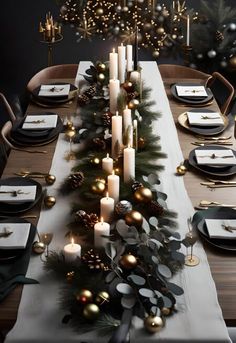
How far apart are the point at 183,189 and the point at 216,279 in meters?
0.57

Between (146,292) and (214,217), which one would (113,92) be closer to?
(214,217)

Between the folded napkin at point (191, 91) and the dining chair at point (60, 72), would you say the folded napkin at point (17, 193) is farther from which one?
the dining chair at point (60, 72)

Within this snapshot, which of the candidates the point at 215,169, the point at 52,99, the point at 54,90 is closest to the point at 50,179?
the point at 215,169

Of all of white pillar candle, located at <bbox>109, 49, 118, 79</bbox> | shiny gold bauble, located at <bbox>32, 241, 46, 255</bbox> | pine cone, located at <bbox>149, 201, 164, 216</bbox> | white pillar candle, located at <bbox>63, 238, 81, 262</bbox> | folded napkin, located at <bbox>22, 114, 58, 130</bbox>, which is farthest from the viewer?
white pillar candle, located at <bbox>109, 49, 118, 79</bbox>

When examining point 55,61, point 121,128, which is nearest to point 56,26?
point 55,61

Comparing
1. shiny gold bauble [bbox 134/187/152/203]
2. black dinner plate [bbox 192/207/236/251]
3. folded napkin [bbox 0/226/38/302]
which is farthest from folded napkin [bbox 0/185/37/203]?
black dinner plate [bbox 192/207/236/251]

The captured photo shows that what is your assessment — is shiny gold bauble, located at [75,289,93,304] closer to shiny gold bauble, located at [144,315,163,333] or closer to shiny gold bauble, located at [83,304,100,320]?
shiny gold bauble, located at [83,304,100,320]

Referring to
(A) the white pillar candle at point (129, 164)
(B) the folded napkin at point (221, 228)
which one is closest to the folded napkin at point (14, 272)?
(A) the white pillar candle at point (129, 164)

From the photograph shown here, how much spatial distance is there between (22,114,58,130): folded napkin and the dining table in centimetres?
10

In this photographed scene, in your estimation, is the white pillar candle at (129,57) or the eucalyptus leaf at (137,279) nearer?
the eucalyptus leaf at (137,279)

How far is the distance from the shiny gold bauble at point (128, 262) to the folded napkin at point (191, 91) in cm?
172

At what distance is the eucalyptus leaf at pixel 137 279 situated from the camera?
1.80 m

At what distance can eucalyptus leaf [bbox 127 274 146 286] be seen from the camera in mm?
1802

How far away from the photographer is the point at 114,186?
2.25 metres
